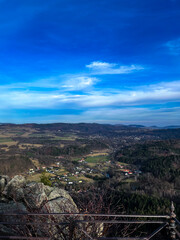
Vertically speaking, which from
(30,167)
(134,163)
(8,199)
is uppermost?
(8,199)

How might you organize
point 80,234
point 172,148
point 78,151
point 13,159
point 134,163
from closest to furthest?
point 80,234 → point 13,159 → point 134,163 → point 172,148 → point 78,151

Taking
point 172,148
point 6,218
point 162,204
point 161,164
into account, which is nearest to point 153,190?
point 162,204

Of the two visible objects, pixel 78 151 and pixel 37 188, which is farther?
pixel 78 151

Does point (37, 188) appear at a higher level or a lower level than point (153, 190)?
higher

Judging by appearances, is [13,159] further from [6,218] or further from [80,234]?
[80,234]

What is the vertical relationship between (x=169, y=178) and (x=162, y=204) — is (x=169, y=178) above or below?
below

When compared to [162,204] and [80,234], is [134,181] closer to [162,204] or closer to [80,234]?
[162,204]

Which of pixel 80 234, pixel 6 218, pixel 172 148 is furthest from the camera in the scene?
pixel 172 148

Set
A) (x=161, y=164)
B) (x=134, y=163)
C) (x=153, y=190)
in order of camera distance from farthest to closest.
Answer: (x=134, y=163) < (x=161, y=164) < (x=153, y=190)

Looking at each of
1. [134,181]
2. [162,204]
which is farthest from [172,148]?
[162,204]
